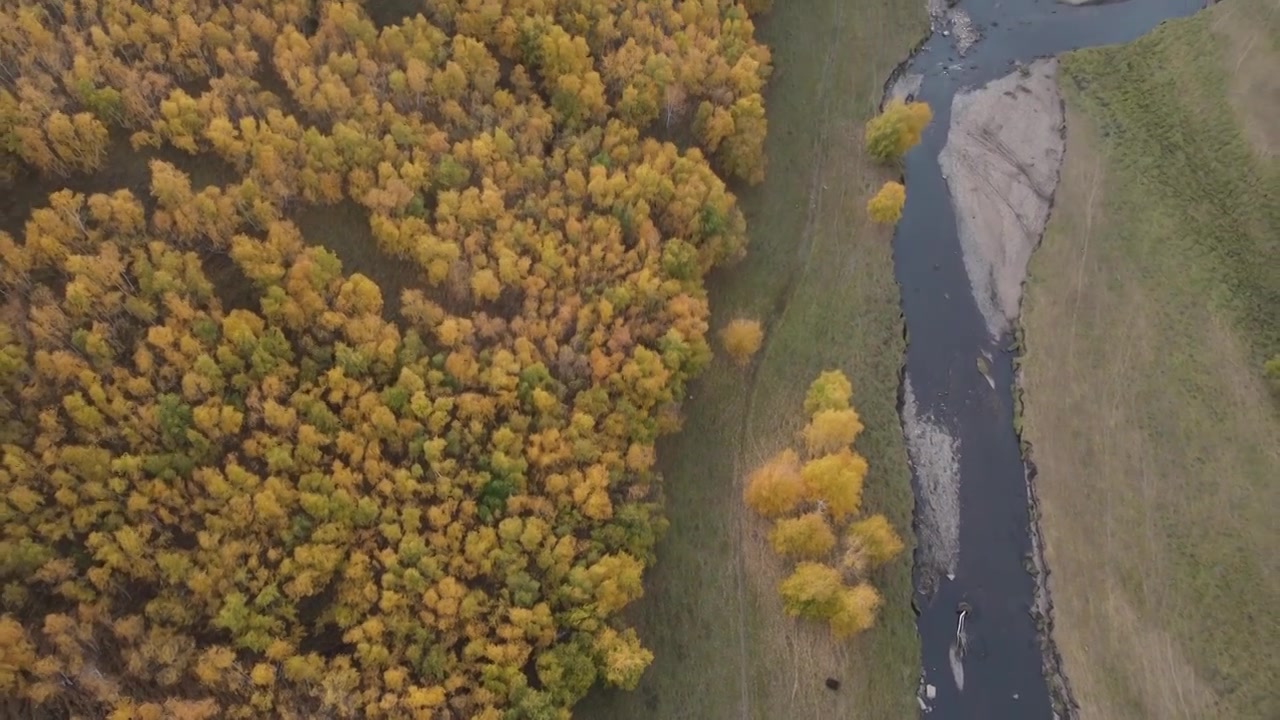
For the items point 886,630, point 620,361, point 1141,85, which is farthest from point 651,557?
point 1141,85

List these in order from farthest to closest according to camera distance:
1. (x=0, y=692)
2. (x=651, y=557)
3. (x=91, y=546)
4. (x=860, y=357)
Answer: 1. (x=860, y=357)
2. (x=651, y=557)
3. (x=91, y=546)
4. (x=0, y=692)

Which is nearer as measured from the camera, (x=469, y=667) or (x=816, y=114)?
(x=469, y=667)

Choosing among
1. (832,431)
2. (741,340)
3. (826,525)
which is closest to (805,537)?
(826,525)

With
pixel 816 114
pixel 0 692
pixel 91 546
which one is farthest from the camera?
pixel 816 114

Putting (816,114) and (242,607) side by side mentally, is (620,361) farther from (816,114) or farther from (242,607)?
(816,114)

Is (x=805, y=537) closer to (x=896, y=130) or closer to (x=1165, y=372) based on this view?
(x=1165, y=372)

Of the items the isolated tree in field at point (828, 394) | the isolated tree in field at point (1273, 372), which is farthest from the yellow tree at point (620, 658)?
the isolated tree in field at point (1273, 372)
